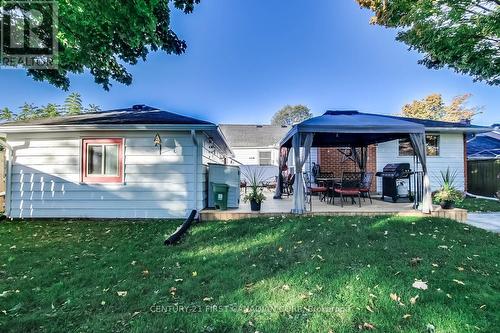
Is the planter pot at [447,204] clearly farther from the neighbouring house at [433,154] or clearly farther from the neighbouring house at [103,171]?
the neighbouring house at [103,171]

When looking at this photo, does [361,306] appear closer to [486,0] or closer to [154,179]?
[154,179]

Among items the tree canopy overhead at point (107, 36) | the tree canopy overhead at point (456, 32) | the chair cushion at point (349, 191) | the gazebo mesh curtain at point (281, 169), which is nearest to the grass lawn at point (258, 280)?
the chair cushion at point (349, 191)

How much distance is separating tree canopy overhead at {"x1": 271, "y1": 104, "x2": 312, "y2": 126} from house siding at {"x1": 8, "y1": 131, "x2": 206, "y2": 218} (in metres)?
40.5

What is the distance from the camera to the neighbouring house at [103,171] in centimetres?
717

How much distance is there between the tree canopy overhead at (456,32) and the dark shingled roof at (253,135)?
11.8 metres

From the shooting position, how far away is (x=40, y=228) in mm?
6383

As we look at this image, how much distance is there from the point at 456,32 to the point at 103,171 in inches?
478

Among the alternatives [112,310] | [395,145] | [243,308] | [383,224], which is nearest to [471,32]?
[395,145]

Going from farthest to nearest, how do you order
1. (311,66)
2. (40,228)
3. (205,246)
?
(311,66), (40,228), (205,246)

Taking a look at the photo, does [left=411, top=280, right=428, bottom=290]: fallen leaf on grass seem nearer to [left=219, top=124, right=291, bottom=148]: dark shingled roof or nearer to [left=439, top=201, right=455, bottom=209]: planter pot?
[left=439, top=201, right=455, bottom=209]: planter pot

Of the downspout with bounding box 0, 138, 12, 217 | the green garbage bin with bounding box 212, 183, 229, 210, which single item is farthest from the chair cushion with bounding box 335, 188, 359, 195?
the downspout with bounding box 0, 138, 12, 217

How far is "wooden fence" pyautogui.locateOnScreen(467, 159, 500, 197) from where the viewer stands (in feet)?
37.0

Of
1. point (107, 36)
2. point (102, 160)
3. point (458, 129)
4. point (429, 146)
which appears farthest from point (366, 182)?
point (107, 36)

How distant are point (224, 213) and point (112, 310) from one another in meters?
4.23
